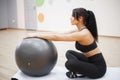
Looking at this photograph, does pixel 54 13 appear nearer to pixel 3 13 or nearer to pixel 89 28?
pixel 3 13

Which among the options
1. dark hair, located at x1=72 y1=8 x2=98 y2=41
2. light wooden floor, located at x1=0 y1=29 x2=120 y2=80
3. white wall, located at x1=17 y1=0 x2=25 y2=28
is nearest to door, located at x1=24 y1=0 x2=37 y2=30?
white wall, located at x1=17 y1=0 x2=25 y2=28

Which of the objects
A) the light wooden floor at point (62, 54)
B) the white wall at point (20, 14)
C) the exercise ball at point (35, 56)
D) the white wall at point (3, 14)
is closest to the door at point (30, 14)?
the white wall at point (20, 14)

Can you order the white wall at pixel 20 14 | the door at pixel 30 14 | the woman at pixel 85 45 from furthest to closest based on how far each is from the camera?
the white wall at pixel 20 14 < the door at pixel 30 14 < the woman at pixel 85 45

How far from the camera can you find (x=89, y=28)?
8.87 ft

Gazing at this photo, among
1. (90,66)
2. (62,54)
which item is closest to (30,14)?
(62,54)

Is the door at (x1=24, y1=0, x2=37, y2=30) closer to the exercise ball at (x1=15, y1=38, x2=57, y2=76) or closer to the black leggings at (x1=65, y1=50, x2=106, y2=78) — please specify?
the exercise ball at (x1=15, y1=38, x2=57, y2=76)

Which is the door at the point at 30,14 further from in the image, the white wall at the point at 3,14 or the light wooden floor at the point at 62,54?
the light wooden floor at the point at 62,54

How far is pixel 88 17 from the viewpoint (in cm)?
268

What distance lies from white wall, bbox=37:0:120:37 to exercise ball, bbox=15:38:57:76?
4.00 meters

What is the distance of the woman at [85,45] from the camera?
2559 mm

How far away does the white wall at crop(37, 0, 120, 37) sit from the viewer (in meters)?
6.31

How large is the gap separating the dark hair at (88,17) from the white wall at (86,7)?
3796mm

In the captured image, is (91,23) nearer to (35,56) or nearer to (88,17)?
(88,17)

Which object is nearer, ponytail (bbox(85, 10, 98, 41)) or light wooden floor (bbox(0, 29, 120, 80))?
ponytail (bbox(85, 10, 98, 41))
